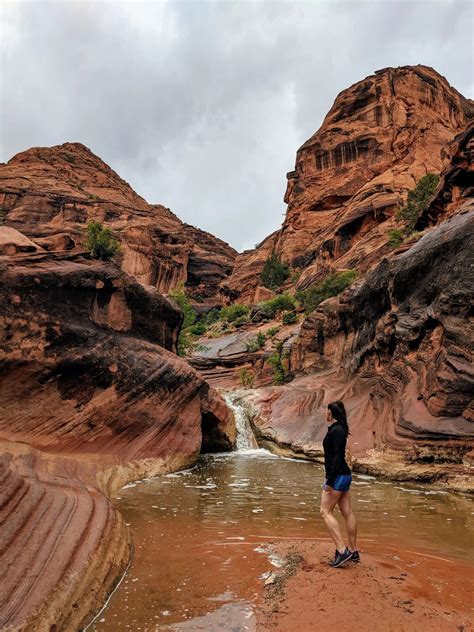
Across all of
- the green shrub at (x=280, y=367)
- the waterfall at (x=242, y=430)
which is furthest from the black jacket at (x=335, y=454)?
the green shrub at (x=280, y=367)

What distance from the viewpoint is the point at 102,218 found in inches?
2950

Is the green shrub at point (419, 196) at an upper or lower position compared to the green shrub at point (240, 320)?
upper

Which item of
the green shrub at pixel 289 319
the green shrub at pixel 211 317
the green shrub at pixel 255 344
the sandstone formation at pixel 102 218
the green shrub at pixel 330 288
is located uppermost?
the sandstone formation at pixel 102 218

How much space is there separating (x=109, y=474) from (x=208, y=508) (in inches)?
109

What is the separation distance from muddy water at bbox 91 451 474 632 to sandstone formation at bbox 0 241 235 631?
457 mm

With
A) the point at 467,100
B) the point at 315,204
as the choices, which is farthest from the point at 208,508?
the point at 467,100

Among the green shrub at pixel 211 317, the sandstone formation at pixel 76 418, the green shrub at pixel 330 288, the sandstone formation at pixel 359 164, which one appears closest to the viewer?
the sandstone formation at pixel 76 418

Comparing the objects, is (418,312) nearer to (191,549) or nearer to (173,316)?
(173,316)

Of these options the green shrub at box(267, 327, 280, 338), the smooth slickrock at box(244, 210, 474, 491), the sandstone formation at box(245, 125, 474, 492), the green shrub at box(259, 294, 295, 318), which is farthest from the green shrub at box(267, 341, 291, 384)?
the green shrub at box(259, 294, 295, 318)

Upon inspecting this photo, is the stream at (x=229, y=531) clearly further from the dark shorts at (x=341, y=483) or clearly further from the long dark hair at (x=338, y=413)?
the long dark hair at (x=338, y=413)

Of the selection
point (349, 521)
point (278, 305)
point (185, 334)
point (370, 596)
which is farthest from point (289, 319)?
point (370, 596)

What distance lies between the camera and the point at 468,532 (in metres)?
6.64

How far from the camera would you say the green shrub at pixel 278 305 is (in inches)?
1956

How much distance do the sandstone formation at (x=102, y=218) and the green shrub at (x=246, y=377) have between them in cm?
3179
